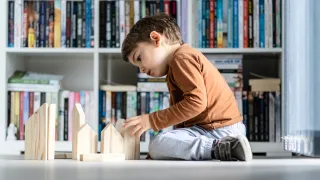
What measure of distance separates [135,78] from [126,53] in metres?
0.92

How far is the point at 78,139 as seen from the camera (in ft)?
5.68

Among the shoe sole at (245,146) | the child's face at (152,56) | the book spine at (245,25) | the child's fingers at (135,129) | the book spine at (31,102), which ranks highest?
the book spine at (245,25)

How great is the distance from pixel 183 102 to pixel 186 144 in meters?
0.12

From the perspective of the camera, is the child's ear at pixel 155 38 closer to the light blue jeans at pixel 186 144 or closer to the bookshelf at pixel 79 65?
the light blue jeans at pixel 186 144

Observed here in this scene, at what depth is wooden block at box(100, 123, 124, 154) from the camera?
5.68 ft

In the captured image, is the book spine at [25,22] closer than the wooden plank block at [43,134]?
No

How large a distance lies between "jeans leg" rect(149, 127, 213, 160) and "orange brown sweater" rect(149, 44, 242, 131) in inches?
1.5

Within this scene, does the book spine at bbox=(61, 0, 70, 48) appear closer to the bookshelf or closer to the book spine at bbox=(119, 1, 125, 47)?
the bookshelf

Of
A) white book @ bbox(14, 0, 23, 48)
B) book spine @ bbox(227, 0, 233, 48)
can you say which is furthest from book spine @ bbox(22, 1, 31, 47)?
book spine @ bbox(227, 0, 233, 48)

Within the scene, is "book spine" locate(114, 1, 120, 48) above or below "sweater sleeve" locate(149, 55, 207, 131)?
above

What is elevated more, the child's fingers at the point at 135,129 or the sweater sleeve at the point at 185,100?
the sweater sleeve at the point at 185,100

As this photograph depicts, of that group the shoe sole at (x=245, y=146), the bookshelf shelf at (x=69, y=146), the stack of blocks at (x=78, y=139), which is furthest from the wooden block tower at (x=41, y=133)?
the bookshelf shelf at (x=69, y=146)

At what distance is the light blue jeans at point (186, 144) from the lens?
1.80m

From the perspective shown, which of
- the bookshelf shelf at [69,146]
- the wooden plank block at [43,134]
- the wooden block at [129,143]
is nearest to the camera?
the wooden plank block at [43,134]
